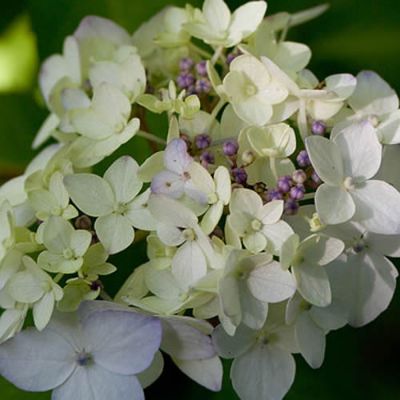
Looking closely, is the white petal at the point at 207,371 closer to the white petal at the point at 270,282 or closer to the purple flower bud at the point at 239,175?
the white petal at the point at 270,282

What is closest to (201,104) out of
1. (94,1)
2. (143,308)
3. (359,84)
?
(359,84)

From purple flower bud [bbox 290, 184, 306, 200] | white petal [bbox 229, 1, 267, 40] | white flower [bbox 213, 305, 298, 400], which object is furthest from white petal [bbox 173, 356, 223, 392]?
white petal [bbox 229, 1, 267, 40]

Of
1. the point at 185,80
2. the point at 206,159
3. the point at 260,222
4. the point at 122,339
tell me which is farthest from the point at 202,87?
the point at 122,339

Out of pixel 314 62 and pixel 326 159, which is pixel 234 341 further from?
pixel 314 62

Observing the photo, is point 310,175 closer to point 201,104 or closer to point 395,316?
point 201,104

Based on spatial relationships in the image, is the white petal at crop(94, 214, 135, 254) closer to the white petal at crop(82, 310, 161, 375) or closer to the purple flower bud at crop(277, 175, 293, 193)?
the white petal at crop(82, 310, 161, 375)

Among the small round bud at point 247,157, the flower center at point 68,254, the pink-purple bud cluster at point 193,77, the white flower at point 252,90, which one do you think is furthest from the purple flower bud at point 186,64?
the flower center at point 68,254
